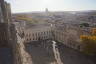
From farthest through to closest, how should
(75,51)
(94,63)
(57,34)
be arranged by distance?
(57,34)
(75,51)
(94,63)

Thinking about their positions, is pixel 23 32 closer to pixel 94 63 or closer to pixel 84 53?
pixel 84 53

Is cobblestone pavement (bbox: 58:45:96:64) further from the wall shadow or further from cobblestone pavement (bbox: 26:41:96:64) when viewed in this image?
the wall shadow

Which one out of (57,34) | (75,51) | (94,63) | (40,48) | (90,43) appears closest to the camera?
(94,63)

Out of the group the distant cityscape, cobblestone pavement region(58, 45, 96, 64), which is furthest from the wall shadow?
cobblestone pavement region(58, 45, 96, 64)

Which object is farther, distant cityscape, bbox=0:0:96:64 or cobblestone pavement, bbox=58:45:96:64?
cobblestone pavement, bbox=58:45:96:64

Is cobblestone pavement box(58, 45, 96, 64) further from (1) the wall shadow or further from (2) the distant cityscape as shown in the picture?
(1) the wall shadow

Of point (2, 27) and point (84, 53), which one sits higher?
point (2, 27)

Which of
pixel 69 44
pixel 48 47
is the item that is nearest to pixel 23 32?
pixel 48 47

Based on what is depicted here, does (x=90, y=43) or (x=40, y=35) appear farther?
(x=40, y=35)

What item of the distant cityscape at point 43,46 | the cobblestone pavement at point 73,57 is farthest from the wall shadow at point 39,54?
the cobblestone pavement at point 73,57

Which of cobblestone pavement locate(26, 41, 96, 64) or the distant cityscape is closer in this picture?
the distant cityscape

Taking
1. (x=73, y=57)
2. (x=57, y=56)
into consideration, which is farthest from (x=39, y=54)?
(x=73, y=57)
